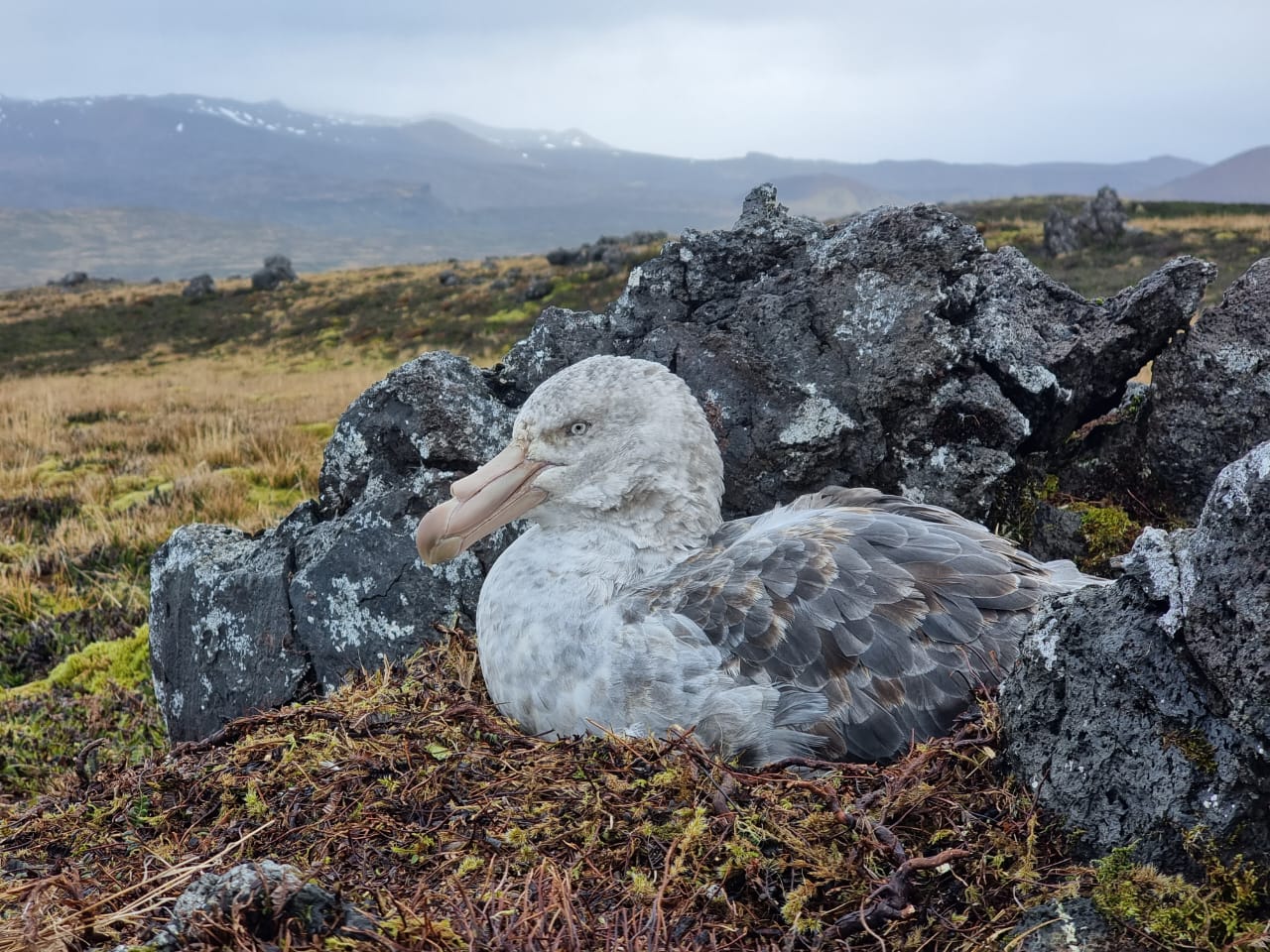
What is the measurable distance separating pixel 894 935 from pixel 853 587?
1.44 meters

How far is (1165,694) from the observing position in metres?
2.52

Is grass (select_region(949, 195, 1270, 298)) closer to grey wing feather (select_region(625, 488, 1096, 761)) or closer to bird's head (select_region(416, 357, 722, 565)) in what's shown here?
bird's head (select_region(416, 357, 722, 565))

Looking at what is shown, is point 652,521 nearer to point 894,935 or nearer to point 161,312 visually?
point 894,935

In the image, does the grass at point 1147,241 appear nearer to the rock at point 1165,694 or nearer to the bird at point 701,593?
the bird at point 701,593

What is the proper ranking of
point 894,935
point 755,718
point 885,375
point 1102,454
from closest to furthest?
point 894,935 → point 755,718 → point 885,375 → point 1102,454

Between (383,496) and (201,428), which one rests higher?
(383,496)

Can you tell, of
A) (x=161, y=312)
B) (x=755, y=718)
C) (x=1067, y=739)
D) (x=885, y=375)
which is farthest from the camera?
(x=161, y=312)

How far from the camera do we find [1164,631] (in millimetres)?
2545

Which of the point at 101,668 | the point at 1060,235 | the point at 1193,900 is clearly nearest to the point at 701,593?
the point at 1193,900

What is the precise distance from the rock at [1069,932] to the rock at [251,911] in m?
1.56

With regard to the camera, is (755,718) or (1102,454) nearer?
(755,718)

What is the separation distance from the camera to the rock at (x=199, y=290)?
54.2 meters

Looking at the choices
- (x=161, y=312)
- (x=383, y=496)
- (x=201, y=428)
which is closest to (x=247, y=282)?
(x=161, y=312)

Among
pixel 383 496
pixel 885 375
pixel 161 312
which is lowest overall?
pixel 161 312
